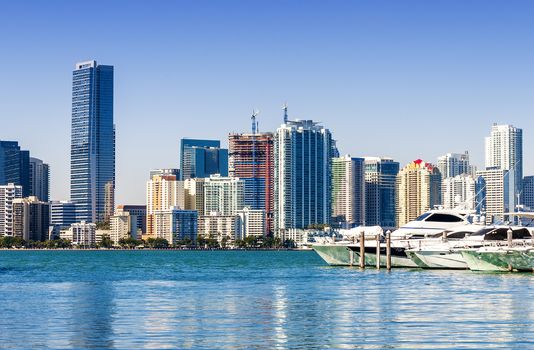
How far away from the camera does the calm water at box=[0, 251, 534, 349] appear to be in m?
45.4

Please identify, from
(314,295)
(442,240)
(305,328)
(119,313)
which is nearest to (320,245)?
(442,240)

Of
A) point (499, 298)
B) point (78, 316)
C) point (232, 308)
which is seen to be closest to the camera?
point (78, 316)

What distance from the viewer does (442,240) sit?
10288cm

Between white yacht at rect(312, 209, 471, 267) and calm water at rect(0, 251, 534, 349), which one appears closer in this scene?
calm water at rect(0, 251, 534, 349)

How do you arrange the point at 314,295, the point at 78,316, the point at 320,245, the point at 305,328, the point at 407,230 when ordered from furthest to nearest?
the point at 320,245
the point at 407,230
the point at 314,295
the point at 78,316
the point at 305,328

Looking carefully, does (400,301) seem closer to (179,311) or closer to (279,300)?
(279,300)

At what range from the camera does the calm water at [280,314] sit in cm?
4538

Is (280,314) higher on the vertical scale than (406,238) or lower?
lower

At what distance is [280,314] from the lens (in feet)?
187

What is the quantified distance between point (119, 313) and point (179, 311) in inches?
117

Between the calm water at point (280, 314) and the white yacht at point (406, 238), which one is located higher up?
the white yacht at point (406, 238)

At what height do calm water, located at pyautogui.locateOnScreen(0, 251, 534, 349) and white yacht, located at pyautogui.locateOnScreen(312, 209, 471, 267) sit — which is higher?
white yacht, located at pyautogui.locateOnScreen(312, 209, 471, 267)

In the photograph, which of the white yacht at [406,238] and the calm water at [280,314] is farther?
the white yacht at [406,238]

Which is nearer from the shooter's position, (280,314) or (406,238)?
(280,314)
